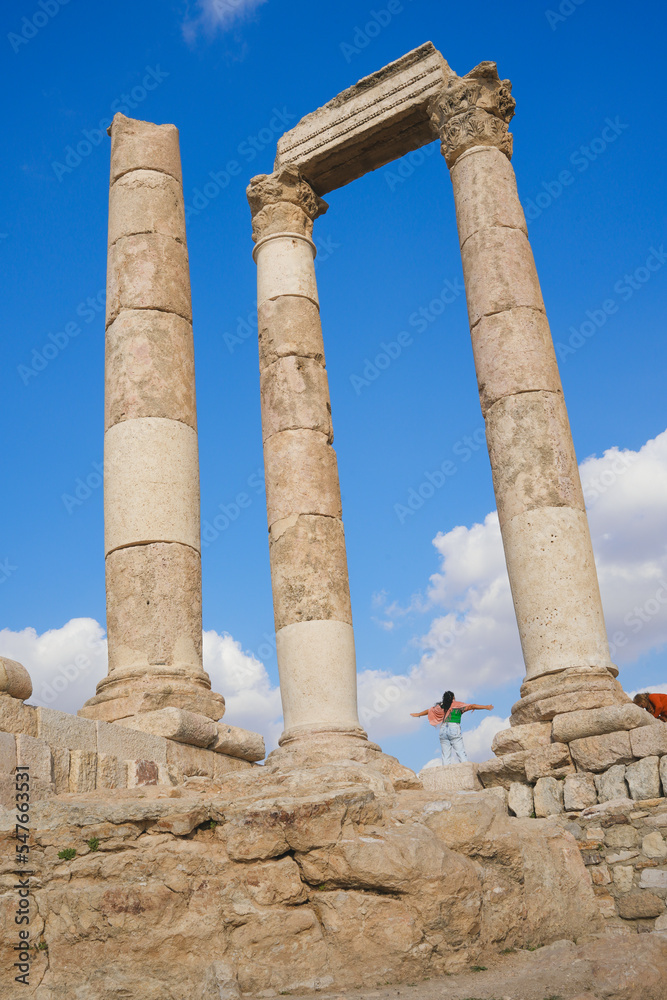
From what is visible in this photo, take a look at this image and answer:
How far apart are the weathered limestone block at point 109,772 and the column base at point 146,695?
141 centimetres

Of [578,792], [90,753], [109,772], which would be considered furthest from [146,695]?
[578,792]

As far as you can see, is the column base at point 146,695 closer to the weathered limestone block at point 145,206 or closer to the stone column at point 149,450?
the stone column at point 149,450

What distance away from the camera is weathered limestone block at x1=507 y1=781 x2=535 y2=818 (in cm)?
1126

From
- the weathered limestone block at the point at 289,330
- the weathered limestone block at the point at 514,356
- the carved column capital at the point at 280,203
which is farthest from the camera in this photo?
the carved column capital at the point at 280,203

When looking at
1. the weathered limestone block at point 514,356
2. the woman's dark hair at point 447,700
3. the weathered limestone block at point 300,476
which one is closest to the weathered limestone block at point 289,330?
the weathered limestone block at point 300,476

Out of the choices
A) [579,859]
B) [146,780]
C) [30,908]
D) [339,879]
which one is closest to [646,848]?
[579,859]

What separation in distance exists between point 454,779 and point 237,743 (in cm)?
292

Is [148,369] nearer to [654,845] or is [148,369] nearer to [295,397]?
[295,397]

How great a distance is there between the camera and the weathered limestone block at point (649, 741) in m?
10.4

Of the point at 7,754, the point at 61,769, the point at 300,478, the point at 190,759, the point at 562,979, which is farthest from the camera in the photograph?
the point at 300,478

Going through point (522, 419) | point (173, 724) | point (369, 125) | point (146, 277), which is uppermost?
point (369, 125)

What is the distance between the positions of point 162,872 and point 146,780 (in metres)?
3.69

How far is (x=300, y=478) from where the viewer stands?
14.5m

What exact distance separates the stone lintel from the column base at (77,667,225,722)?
10.4 meters
